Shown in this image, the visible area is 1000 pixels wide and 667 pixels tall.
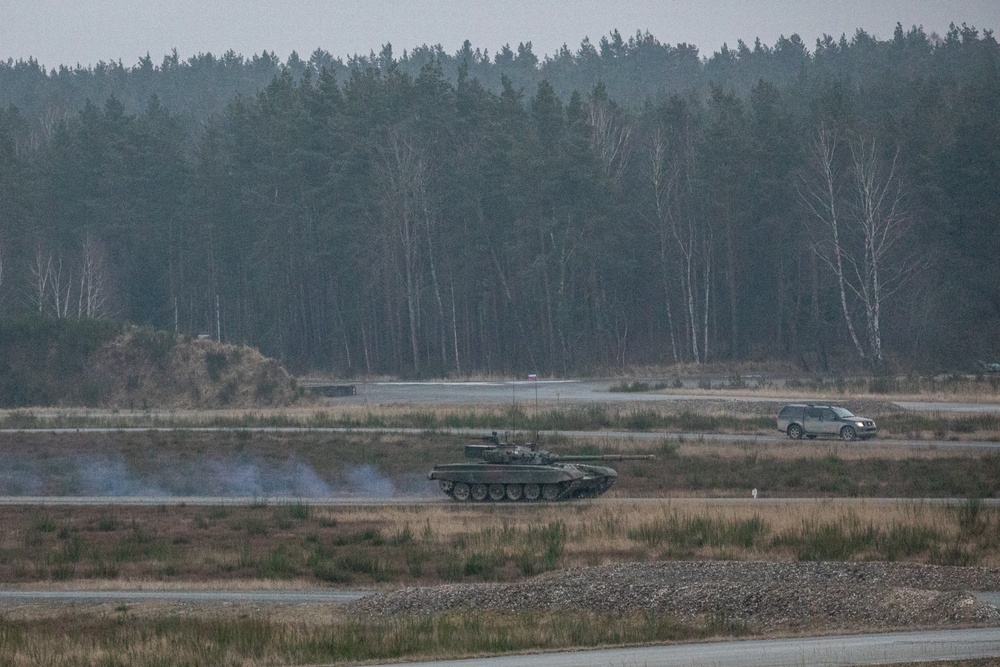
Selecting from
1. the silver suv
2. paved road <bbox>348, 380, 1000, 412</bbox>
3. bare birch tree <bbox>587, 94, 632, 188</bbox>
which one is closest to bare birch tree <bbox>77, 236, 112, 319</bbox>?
paved road <bbox>348, 380, 1000, 412</bbox>

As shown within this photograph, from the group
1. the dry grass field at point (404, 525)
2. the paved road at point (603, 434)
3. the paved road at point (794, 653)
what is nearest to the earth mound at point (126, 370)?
the paved road at point (603, 434)

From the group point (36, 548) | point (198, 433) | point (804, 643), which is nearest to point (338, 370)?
point (198, 433)

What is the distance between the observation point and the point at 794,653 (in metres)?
17.2

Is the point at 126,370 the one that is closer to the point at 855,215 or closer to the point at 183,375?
the point at 183,375

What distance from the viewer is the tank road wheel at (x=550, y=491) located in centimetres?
3647

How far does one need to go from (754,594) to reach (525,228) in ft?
239

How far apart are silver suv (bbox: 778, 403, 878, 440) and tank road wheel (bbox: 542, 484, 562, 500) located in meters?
14.6

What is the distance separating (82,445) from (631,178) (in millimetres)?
60863

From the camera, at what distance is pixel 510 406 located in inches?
2368

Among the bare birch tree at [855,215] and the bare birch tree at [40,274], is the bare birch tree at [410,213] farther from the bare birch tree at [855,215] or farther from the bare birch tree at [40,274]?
the bare birch tree at [855,215]

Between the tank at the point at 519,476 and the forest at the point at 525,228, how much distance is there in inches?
1829

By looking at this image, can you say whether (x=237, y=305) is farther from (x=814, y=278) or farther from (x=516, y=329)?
(x=814, y=278)

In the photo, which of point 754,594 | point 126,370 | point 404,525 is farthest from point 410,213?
point 754,594

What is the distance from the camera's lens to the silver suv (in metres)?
47.3
